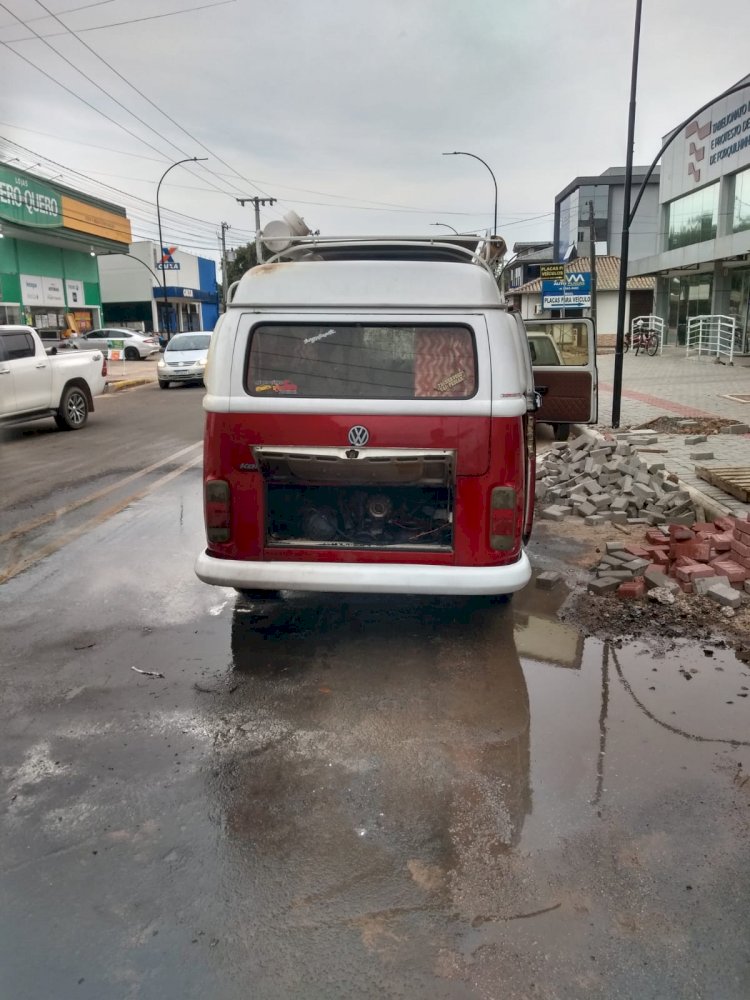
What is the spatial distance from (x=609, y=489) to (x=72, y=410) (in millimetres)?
10405

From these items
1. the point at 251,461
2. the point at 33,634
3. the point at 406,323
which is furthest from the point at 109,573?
the point at 406,323

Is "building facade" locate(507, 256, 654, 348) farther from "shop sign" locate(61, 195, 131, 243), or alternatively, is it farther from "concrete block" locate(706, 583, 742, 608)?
"concrete block" locate(706, 583, 742, 608)

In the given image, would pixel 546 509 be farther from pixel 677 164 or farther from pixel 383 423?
pixel 677 164

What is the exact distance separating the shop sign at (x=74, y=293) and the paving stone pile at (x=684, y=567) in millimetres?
34493

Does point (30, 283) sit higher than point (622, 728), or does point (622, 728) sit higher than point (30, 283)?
point (30, 283)

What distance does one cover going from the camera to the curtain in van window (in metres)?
4.45

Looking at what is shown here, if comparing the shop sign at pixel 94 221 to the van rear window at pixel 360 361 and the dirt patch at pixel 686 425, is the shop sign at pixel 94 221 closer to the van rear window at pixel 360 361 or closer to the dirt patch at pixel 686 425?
the dirt patch at pixel 686 425

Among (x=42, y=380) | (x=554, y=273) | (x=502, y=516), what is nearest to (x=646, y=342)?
(x=554, y=273)

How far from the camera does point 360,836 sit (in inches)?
118

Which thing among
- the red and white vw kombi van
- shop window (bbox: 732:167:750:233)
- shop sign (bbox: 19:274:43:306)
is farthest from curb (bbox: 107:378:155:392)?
the red and white vw kombi van

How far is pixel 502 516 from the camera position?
4.39 metres

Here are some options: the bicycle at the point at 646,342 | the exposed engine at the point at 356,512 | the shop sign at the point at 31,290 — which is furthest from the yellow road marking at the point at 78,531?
the bicycle at the point at 646,342

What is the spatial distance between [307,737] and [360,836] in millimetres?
800

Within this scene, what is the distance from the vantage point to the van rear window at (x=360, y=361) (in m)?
4.48
